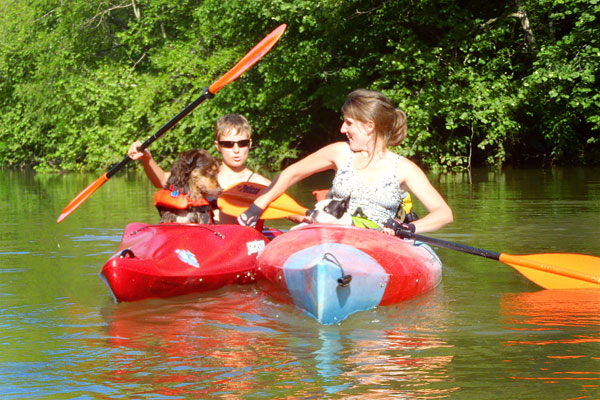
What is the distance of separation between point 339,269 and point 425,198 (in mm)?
1039

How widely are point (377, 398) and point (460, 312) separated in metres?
1.63

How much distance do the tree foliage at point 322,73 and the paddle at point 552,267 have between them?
902 centimetres

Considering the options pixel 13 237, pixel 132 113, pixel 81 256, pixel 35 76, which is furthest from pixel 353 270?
pixel 35 76

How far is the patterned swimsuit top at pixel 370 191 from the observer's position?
506 cm

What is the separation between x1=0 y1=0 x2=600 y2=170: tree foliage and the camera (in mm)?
15516

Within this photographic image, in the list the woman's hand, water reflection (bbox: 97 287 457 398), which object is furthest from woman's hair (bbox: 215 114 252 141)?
water reflection (bbox: 97 287 457 398)

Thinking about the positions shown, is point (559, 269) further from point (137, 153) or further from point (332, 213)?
point (137, 153)

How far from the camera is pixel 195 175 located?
227 inches

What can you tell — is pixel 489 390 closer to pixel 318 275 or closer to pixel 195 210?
pixel 318 275

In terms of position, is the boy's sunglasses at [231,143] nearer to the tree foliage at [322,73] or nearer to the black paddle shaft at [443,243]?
the black paddle shaft at [443,243]

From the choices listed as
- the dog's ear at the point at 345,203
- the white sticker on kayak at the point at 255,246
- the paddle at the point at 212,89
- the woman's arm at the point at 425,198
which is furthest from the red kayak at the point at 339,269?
the paddle at the point at 212,89

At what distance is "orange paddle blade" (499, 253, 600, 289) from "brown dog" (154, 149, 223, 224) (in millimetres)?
1831

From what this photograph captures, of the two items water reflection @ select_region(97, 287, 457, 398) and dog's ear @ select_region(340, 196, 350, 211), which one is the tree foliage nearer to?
dog's ear @ select_region(340, 196, 350, 211)

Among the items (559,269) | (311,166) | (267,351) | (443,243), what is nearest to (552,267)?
(559,269)
